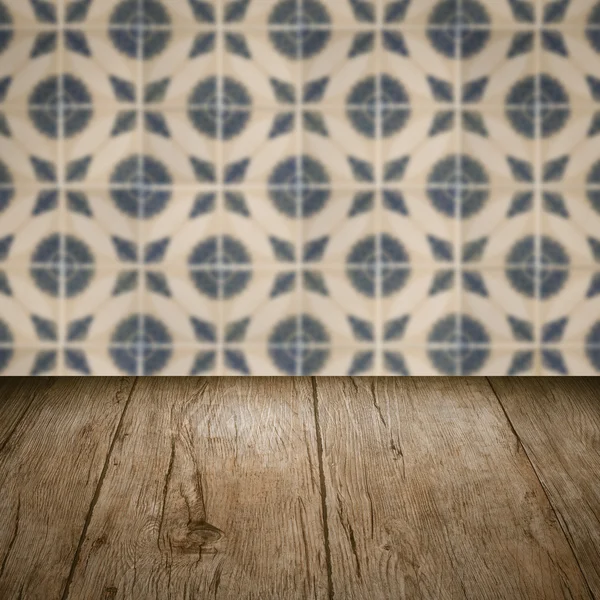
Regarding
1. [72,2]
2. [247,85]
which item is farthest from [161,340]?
[72,2]

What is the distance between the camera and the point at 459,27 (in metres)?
1.11

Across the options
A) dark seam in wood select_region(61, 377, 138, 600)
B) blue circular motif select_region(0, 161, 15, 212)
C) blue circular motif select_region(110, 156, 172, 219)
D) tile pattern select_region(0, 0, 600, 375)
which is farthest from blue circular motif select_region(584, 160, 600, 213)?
blue circular motif select_region(0, 161, 15, 212)

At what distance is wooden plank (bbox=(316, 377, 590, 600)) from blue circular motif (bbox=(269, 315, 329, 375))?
0.05m

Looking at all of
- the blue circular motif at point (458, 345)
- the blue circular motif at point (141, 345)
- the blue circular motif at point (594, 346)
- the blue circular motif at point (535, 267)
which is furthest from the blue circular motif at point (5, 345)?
the blue circular motif at point (594, 346)

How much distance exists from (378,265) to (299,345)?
0.53 feet

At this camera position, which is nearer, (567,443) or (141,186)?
(567,443)

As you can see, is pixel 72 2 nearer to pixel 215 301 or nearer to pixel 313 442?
pixel 215 301

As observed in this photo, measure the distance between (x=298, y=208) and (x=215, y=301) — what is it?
0.18 m

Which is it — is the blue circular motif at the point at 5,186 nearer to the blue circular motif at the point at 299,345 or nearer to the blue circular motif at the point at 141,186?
the blue circular motif at the point at 141,186

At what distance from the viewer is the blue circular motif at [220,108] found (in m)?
1.13

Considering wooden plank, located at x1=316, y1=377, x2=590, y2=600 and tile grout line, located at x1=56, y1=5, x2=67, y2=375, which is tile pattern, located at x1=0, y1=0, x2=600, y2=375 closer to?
tile grout line, located at x1=56, y1=5, x2=67, y2=375

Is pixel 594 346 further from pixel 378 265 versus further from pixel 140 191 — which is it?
pixel 140 191

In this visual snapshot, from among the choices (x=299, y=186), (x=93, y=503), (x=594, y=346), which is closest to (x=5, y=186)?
(x=299, y=186)

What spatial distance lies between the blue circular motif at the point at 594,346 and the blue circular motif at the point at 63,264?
715 mm
